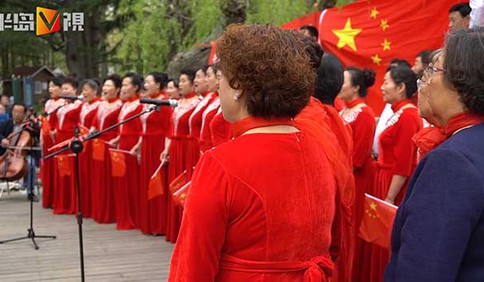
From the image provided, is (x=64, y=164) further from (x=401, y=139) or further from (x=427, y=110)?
(x=427, y=110)

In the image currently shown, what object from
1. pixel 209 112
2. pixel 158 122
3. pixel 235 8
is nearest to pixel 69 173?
pixel 158 122

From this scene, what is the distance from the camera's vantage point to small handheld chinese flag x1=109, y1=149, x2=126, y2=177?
6.56 m

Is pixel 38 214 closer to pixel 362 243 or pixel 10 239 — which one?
pixel 10 239

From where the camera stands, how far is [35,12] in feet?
19.1

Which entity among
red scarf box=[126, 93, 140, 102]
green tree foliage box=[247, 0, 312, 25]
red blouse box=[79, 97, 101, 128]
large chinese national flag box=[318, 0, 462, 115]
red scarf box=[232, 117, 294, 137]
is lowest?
red blouse box=[79, 97, 101, 128]

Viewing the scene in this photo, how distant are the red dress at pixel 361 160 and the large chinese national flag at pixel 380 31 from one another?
2.11m

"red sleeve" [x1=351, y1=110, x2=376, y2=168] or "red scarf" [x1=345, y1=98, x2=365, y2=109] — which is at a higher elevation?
"red scarf" [x1=345, y1=98, x2=365, y2=109]

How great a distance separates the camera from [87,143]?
24.0 feet

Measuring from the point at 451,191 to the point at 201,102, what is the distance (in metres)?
4.27

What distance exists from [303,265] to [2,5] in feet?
22.8

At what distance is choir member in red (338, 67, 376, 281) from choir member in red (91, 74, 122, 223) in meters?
3.26

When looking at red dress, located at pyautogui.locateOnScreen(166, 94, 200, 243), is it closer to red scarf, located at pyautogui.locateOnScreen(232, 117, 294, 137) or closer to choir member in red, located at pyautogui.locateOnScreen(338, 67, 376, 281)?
choir member in red, located at pyautogui.locateOnScreen(338, 67, 376, 281)

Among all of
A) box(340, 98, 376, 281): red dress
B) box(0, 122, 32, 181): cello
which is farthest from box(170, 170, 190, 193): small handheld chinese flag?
box(0, 122, 32, 181): cello

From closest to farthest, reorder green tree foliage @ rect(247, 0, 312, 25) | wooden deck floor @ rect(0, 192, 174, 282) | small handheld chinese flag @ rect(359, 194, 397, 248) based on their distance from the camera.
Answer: small handheld chinese flag @ rect(359, 194, 397, 248) < wooden deck floor @ rect(0, 192, 174, 282) < green tree foliage @ rect(247, 0, 312, 25)
